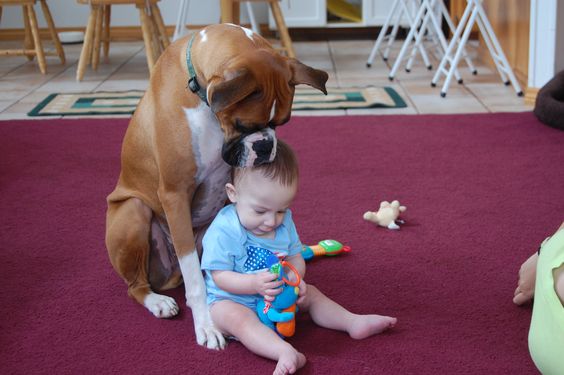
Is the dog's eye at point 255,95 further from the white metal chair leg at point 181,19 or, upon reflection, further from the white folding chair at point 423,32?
the white metal chair leg at point 181,19

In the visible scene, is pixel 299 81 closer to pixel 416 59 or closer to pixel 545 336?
pixel 545 336

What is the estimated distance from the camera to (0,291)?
6.91 ft

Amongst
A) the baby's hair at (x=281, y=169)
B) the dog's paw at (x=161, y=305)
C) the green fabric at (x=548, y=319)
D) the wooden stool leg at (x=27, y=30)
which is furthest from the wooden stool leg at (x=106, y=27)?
the green fabric at (x=548, y=319)

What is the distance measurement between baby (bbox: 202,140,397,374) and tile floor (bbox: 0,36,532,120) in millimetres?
2161

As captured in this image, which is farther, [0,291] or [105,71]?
[105,71]

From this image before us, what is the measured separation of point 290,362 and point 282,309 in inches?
6.6

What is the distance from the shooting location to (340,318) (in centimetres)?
183

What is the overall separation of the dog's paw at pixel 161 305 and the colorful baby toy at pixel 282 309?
284 mm

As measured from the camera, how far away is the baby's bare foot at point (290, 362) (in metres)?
1.62

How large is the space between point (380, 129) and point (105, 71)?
8.16 feet

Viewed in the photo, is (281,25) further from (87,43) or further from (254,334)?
(254,334)

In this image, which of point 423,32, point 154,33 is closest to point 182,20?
point 154,33

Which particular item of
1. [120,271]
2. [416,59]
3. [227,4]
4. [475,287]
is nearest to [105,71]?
[227,4]

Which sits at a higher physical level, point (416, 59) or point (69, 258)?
point (69, 258)
